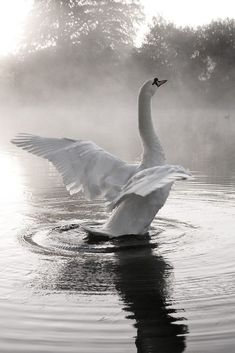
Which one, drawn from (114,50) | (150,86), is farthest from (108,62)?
(150,86)

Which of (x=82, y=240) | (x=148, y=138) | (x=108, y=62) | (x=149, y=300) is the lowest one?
(x=149, y=300)

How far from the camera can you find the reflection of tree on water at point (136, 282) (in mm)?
5542

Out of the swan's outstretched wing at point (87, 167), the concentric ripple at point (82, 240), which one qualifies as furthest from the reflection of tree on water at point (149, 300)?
the swan's outstretched wing at point (87, 167)

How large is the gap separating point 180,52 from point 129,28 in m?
5.60

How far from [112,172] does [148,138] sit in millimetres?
840

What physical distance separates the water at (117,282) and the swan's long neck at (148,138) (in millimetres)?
1000

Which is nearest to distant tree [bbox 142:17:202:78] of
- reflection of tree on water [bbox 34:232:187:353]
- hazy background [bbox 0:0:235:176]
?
hazy background [bbox 0:0:235:176]

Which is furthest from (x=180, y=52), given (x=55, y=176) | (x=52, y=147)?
(x=52, y=147)

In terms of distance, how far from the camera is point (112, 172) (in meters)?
9.44

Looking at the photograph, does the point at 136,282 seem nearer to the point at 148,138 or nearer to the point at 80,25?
the point at 148,138

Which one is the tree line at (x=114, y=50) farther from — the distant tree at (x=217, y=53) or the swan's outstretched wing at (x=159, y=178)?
the swan's outstretched wing at (x=159, y=178)

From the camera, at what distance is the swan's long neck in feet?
31.3

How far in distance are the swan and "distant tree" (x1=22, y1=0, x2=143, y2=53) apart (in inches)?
2180

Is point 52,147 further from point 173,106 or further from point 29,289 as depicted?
point 173,106
